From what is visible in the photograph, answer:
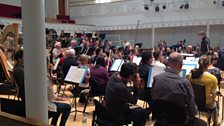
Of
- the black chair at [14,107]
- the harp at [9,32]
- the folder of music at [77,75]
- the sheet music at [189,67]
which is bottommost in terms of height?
the black chair at [14,107]

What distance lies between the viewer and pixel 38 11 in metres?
3.06

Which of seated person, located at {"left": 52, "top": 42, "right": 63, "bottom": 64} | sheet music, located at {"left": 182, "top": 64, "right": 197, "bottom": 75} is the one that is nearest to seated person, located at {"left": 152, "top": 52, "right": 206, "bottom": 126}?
sheet music, located at {"left": 182, "top": 64, "right": 197, "bottom": 75}

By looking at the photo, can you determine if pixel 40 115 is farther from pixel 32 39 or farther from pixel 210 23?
pixel 210 23

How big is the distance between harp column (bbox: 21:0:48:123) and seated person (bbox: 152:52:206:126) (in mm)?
1445

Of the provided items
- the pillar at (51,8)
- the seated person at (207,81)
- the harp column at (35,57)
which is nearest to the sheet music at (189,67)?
the seated person at (207,81)

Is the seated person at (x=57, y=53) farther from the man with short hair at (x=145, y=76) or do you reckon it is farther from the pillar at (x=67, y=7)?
the pillar at (x=67, y=7)

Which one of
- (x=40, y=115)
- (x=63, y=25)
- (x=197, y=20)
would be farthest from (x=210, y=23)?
(x=40, y=115)

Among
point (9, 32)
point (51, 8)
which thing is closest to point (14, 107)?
point (9, 32)

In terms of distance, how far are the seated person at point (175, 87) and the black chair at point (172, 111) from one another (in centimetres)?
5

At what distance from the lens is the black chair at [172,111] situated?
10.5 feet

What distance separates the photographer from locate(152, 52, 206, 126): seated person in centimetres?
327

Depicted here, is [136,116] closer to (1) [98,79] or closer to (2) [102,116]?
(2) [102,116]

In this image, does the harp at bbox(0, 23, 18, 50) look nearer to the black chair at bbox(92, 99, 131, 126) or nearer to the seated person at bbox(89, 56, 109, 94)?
the seated person at bbox(89, 56, 109, 94)

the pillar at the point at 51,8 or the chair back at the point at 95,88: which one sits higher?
the pillar at the point at 51,8
